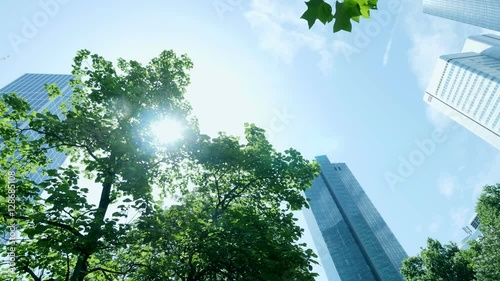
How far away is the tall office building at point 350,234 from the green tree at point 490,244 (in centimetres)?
12707

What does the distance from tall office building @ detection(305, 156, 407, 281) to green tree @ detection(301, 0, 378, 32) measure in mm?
167820

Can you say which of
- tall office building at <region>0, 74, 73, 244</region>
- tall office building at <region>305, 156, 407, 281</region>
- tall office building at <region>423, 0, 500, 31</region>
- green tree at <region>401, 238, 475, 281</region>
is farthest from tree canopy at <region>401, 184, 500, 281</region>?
tall office building at <region>423, 0, 500, 31</region>

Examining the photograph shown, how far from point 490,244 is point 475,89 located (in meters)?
184

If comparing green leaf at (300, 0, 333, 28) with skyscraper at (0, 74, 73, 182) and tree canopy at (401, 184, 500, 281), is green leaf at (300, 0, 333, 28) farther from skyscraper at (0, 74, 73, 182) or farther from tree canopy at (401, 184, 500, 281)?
skyscraper at (0, 74, 73, 182)

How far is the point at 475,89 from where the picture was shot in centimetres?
17150

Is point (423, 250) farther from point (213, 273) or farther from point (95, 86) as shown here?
point (95, 86)

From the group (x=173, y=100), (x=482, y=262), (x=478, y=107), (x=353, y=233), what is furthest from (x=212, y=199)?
(x=478, y=107)

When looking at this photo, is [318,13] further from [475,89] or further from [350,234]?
[475,89]

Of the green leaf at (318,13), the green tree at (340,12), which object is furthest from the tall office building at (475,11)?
the green leaf at (318,13)

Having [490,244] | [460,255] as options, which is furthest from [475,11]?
[490,244]

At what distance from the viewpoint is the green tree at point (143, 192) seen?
8.57 m

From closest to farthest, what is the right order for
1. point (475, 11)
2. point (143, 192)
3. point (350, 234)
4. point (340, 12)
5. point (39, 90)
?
point (340, 12)
point (143, 192)
point (39, 90)
point (350, 234)
point (475, 11)

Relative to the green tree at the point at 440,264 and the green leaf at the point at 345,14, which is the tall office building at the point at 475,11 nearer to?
the green tree at the point at 440,264

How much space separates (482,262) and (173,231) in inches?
1485
